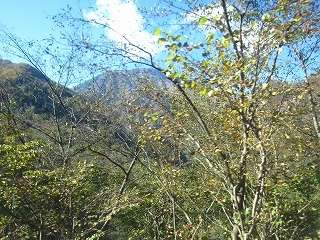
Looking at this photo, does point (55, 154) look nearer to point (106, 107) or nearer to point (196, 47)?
point (106, 107)

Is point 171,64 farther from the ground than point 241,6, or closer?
closer

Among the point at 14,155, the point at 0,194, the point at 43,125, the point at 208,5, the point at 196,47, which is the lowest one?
the point at 0,194

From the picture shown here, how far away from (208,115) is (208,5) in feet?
8.92

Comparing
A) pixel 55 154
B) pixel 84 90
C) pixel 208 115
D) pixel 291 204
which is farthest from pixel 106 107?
pixel 291 204

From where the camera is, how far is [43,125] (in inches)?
529

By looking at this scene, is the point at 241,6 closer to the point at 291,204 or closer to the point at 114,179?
the point at 291,204

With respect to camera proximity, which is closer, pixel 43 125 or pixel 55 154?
pixel 55 154

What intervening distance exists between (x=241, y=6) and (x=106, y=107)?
874cm

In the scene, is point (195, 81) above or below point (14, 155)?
above

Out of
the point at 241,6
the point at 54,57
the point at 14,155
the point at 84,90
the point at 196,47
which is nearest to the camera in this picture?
the point at 196,47

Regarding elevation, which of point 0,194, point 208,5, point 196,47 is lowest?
point 0,194

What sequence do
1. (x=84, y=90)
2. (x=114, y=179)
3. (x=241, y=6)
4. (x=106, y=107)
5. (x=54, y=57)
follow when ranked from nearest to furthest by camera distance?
(x=241, y=6) → (x=54, y=57) → (x=106, y=107) → (x=84, y=90) → (x=114, y=179)

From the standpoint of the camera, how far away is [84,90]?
42.9ft

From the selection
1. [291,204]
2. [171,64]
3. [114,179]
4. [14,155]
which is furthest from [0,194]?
[114,179]
